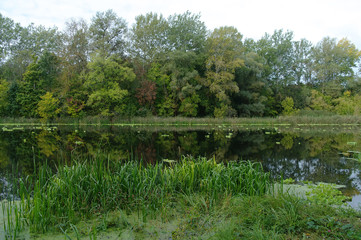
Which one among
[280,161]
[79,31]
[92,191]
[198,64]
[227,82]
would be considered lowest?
[280,161]

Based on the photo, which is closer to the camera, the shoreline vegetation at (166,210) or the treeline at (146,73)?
the shoreline vegetation at (166,210)

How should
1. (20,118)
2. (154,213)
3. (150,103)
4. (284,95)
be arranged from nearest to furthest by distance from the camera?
(154,213), (20,118), (150,103), (284,95)

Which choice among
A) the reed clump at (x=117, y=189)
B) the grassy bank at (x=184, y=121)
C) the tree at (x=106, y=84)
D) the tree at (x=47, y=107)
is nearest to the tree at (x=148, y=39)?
the tree at (x=106, y=84)

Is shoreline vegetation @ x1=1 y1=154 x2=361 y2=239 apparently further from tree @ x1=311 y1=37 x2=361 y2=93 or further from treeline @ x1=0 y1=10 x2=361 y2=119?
tree @ x1=311 y1=37 x2=361 y2=93

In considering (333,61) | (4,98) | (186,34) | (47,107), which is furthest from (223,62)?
(4,98)

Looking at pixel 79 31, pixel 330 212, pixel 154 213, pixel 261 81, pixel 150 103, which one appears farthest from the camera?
pixel 261 81

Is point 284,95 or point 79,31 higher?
point 79,31

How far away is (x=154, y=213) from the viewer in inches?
164

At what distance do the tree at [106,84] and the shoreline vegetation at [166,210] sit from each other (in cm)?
2857

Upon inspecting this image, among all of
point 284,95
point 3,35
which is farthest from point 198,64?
point 3,35

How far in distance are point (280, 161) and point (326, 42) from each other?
4991cm

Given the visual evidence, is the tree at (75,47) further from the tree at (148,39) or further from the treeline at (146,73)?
the tree at (148,39)

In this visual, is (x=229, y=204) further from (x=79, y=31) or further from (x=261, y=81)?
(x=261, y=81)

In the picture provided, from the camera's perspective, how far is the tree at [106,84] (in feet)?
104
